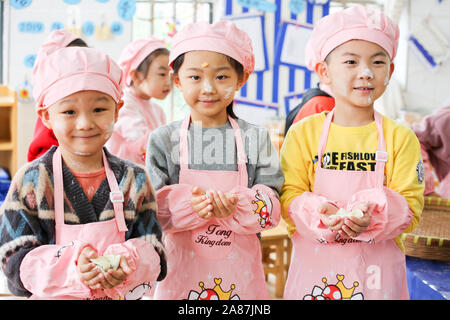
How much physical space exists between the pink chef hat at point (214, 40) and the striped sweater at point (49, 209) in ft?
1.30

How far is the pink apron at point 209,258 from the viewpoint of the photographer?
4.53 feet

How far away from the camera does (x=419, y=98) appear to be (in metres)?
5.89

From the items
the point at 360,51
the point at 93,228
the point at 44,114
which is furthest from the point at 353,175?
the point at 44,114

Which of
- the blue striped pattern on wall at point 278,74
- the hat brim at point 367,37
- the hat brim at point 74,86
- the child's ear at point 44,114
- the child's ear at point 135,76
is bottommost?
the child's ear at point 44,114

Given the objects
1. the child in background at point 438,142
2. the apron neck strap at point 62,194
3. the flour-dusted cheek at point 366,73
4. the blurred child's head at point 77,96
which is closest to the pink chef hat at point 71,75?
the blurred child's head at point 77,96

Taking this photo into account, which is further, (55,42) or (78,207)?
(55,42)

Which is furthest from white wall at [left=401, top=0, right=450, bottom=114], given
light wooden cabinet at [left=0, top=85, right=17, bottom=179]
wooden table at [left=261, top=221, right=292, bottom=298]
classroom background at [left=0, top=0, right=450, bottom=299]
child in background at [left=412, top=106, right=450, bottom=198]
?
light wooden cabinet at [left=0, top=85, right=17, bottom=179]

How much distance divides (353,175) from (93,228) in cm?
74

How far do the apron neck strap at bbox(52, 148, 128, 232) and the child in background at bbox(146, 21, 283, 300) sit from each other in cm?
16

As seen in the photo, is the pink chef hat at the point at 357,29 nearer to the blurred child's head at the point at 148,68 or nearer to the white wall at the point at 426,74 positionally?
the blurred child's head at the point at 148,68

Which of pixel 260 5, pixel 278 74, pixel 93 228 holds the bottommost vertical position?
pixel 93 228

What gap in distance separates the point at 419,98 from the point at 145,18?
11.6 ft

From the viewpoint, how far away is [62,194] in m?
1.16

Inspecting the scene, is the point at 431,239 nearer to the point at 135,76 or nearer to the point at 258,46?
the point at 135,76
